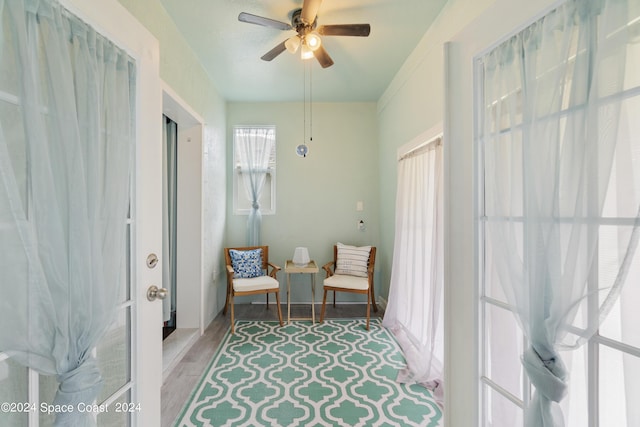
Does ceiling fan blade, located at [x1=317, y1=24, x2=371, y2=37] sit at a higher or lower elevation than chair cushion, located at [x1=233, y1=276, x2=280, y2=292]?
higher

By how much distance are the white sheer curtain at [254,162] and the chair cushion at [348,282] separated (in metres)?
1.15

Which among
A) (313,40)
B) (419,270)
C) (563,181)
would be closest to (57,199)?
(563,181)

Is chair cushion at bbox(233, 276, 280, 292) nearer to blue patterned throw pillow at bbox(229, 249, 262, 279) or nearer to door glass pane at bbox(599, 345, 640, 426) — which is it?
blue patterned throw pillow at bbox(229, 249, 262, 279)

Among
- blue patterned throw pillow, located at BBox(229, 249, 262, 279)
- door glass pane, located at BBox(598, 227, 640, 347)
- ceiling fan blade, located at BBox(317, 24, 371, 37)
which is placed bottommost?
blue patterned throw pillow, located at BBox(229, 249, 262, 279)

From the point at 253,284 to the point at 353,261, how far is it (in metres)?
1.20

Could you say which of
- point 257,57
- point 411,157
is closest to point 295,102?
point 257,57

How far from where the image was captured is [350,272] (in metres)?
3.23

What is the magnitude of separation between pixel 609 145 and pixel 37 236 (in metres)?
1.47

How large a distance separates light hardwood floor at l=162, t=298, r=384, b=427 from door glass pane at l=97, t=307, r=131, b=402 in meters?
0.79

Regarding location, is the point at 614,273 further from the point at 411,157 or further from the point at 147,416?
the point at 411,157

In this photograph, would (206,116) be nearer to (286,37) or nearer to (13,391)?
(286,37)

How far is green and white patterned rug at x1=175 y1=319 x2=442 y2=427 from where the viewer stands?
5.32 feet

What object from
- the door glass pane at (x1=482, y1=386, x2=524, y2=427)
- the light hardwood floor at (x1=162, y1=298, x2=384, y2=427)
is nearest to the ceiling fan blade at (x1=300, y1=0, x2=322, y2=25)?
the door glass pane at (x1=482, y1=386, x2=524, y2=427)

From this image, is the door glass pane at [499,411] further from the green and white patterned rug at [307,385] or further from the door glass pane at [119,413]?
the door glass pane at [119,413]
